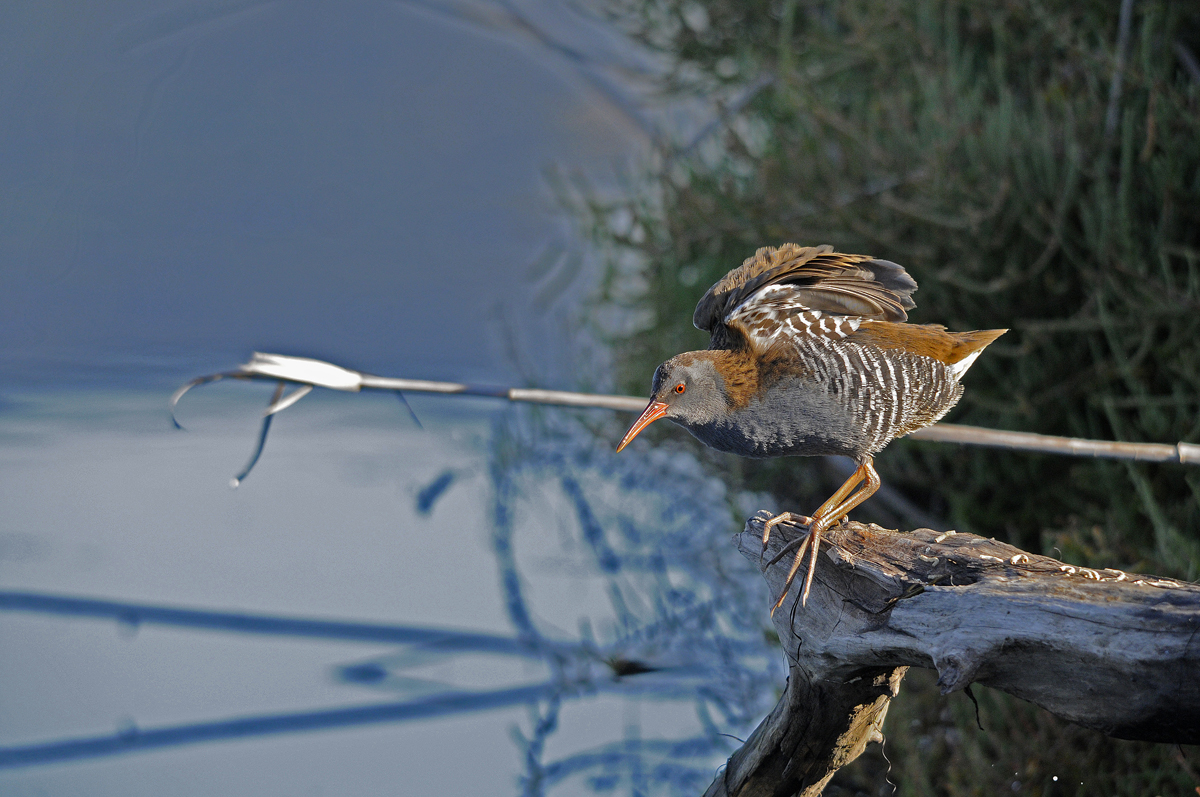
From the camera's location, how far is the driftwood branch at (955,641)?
1.48 ft

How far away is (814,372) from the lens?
632 mm

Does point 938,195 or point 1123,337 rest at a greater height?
point 938,195

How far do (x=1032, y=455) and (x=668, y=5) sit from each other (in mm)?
1246

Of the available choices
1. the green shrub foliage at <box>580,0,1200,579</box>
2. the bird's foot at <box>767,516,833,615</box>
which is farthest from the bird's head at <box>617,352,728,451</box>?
the green shrub foliage at <box>580,0,1200,579</box>

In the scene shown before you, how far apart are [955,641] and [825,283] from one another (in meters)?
0.28

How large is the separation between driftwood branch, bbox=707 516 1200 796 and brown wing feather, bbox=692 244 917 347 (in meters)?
0.16

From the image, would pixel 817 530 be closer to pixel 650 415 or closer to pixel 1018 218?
pixel 650 415

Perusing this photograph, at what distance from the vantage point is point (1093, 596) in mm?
486

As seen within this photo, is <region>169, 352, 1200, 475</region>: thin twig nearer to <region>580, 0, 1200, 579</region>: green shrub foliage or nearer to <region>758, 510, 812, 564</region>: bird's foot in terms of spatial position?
<region>758, 510, 812, 564</region>: bird's foot

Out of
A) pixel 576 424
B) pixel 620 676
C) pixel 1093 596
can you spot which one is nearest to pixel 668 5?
pixel 576 424

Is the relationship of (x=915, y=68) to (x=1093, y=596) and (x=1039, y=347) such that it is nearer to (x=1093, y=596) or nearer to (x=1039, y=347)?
(x=1039, y=347)

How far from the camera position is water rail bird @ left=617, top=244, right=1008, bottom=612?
0.63m

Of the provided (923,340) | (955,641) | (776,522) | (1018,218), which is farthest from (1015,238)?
(955,641)

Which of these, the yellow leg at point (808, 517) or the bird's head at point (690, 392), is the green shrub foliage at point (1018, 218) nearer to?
the yellow leg at point (808, 517)
